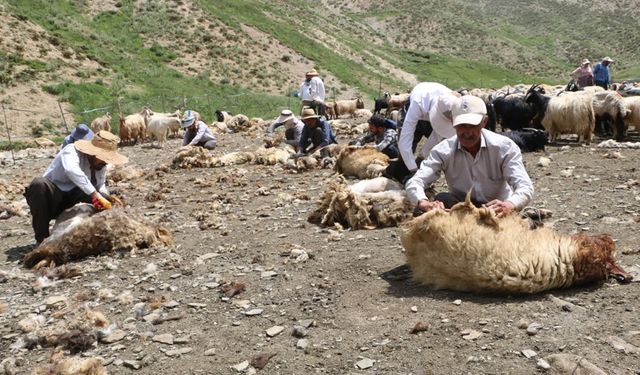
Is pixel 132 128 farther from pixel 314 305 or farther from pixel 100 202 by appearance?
pixel 314 305

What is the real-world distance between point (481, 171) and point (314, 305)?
173 centimetres

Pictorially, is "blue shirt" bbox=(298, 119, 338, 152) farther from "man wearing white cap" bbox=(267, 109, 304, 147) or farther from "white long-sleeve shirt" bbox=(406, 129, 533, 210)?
"white long-sleeve shirt" bbox=(406, 129, 533, 210)

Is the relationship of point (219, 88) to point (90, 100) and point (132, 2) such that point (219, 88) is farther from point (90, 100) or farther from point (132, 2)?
point (132, 2)

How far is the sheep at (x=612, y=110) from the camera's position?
12.1 meters

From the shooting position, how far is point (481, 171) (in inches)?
187

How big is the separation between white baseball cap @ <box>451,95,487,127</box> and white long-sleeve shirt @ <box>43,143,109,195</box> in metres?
4.18

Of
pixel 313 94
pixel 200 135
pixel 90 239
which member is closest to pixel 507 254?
pixel 90 239

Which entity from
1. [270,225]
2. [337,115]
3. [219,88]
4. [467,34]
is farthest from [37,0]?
[467,34]

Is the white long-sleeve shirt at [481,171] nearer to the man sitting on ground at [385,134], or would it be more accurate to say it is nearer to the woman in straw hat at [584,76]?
the man sitting on ground at [385,134]

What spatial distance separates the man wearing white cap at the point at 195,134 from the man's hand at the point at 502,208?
10.0 m

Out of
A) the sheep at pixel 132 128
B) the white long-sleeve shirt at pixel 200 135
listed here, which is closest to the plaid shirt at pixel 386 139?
the white long-sleeve shirt at pixel 200 135

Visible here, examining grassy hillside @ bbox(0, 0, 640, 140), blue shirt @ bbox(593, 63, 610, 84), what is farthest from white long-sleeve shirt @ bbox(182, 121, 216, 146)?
blue shirt @ bbox(593, 63, 610, 84)

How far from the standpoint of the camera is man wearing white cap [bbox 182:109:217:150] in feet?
44.2

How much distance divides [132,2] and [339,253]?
124ft
